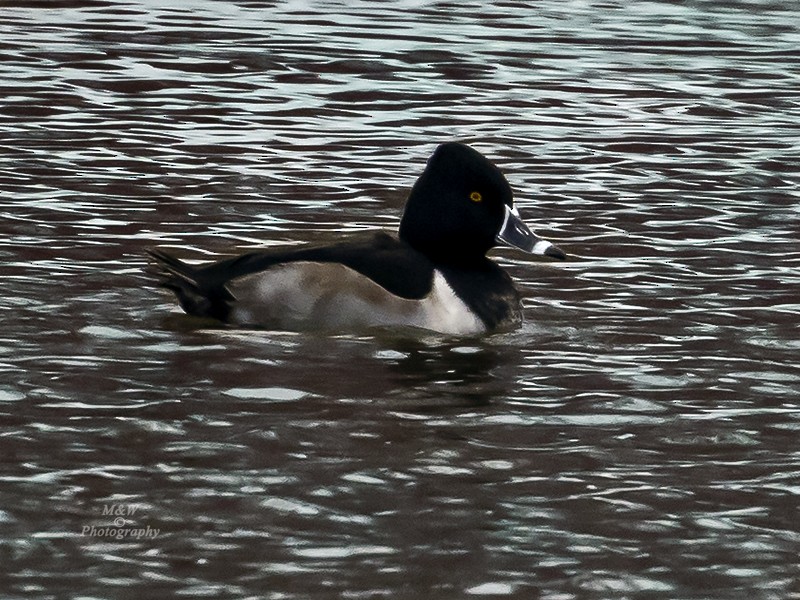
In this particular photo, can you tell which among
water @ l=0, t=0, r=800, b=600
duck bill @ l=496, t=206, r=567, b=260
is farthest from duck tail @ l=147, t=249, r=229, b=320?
duck bill @ l=496, t=206, r=567, b=260

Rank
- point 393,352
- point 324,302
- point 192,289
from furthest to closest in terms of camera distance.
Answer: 1. point 192,289
2. point 324,302
3. point 393,352

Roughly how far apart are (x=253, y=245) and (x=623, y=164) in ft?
11.8

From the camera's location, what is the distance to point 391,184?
1328 cm

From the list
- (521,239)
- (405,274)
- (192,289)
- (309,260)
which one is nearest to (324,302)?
(309,260)

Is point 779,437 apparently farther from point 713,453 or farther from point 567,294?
point 567,294

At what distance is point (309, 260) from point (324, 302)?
20 cm

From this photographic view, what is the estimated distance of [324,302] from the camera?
9508 mm

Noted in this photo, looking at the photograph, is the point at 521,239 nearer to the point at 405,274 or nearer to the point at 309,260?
the point at 405,274

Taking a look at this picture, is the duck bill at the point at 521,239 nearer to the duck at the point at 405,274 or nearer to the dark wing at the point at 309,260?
the duck at the point at 405,274

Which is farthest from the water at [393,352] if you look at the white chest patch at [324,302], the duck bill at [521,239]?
the duck bill at [521,239]

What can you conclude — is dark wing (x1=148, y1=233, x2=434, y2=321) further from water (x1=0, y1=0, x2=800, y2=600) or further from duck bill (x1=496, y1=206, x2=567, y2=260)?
duck bill (x1=496, y1=206, x2=567, y2=260)

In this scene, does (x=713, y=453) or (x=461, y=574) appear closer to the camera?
(x=461, y=574)

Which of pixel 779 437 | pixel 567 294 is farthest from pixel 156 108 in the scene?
pixel 779 437

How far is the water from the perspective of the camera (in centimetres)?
657
